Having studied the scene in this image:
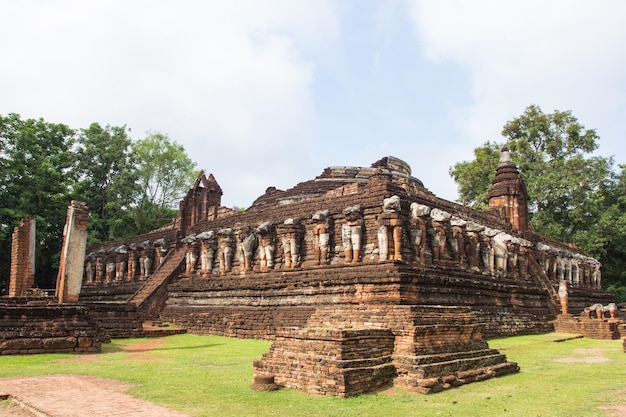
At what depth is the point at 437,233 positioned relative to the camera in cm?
1652

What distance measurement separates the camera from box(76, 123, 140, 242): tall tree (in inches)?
1373

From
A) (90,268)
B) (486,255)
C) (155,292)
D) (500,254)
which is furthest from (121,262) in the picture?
(500,254)

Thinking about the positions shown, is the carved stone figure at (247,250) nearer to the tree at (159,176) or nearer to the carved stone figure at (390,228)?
the carved stone figure at (390,228)

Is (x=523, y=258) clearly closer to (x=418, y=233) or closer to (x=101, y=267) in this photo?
(x=418, y=233)

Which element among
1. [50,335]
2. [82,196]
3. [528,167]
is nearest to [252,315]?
[50,335]

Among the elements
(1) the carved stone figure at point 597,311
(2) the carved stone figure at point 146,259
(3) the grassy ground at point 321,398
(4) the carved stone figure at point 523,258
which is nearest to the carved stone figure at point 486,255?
(4) the carved stone figure at point 523,258

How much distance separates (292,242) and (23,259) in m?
11.5

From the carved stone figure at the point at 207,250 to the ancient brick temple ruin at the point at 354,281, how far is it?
4cm

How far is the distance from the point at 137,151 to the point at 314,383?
33.0m

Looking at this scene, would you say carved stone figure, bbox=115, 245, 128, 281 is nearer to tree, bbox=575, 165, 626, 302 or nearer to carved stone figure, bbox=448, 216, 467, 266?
carved stone figure, bbox=448, 216, 467, 266

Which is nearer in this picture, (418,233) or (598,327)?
(418,233)

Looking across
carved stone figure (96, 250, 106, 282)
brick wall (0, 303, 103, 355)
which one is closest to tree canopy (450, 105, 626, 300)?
carved stone figure (96, 250, 106, 282)

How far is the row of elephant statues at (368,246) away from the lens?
15.6 m

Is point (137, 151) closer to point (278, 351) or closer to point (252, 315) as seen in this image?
point (252, 315)
